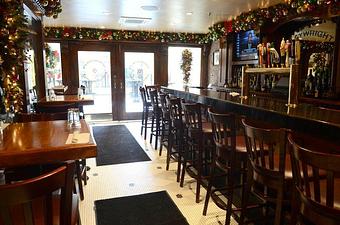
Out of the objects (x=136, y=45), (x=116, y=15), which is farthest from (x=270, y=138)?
(x=136, y=45)

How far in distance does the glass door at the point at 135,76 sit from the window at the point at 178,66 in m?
0.59

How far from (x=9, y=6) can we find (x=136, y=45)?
18.1ft

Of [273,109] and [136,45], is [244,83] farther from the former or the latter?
[136,45]

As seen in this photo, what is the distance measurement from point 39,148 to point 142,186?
1.98 m

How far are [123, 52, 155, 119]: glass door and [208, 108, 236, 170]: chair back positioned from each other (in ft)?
18.9

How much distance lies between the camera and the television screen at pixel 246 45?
584cm

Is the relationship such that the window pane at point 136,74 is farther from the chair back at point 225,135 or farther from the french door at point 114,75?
the chair back at point 225,135

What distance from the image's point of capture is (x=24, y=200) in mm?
1025

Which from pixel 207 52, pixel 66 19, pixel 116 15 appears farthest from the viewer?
pixel 207 52

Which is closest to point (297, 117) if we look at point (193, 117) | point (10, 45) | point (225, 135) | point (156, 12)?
point (225, 135)

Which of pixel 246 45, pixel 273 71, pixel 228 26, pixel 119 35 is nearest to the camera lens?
pixel 273 71

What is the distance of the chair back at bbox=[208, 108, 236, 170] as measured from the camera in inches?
84.1

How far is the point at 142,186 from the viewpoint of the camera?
344cm

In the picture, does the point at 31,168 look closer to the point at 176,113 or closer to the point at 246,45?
the point at 176,113
